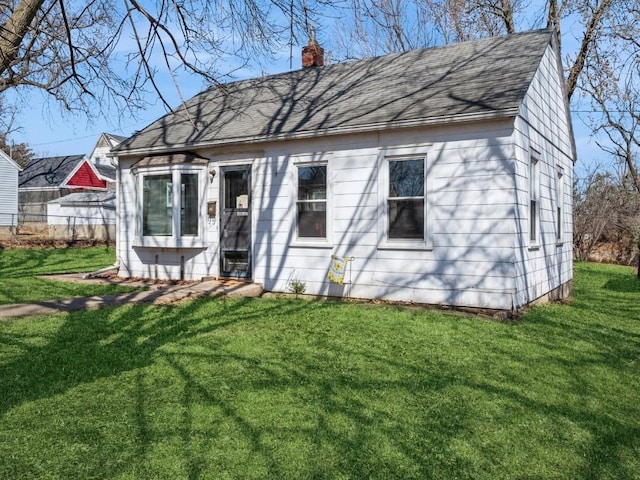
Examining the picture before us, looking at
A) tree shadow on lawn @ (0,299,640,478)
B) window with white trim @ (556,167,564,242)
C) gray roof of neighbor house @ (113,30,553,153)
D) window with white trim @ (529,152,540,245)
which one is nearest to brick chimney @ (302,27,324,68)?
gray roof of neighbor house @ (113,30,553,153)

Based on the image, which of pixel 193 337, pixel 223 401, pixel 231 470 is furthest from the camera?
pixel 193 337

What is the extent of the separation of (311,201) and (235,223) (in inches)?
73.0

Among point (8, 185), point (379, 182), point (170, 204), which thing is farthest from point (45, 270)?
point (8, 185)

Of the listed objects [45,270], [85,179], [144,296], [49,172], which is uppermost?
[49,172]

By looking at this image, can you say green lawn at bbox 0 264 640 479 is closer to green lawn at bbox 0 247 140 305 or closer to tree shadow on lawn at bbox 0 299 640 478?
tree shadow on lawn at bbox 0 299 640 478

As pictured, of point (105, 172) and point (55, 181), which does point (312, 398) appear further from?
point (105, 172)

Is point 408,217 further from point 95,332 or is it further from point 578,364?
point 95,332

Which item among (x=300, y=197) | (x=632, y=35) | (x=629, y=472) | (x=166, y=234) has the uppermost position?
(x=632, y=35)

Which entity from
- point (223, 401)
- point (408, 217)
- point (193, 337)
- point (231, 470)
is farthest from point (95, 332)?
point (408, 217)

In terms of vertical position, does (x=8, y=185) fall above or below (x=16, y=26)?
above

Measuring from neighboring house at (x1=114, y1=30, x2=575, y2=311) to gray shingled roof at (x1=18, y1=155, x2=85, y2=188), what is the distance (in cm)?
2594

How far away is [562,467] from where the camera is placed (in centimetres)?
310

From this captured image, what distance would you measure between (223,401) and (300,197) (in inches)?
241

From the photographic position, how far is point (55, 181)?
1361 inches
